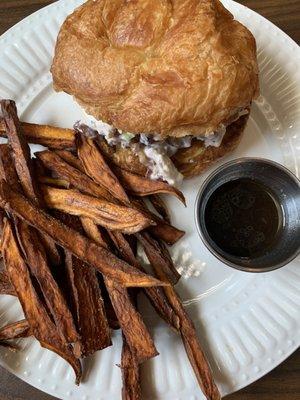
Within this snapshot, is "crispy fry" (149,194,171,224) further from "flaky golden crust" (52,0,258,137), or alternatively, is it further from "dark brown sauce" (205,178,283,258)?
"flaky golden crust" (52,0,258,137)

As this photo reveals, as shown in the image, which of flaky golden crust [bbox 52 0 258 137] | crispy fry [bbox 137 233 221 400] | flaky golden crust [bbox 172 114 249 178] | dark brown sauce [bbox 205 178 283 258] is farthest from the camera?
flaky golden crust [bbox 172 114 249 178]

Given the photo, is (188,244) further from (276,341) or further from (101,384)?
(101,384)

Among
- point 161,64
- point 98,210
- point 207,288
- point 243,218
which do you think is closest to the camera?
point 161,64

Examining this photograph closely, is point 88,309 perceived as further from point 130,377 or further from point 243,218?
point 243,218

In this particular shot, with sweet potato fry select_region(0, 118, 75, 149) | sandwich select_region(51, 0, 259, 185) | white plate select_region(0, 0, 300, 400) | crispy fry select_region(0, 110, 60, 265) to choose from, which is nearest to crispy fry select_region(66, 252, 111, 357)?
crispy fry select_region(0, 110, 60, 265)

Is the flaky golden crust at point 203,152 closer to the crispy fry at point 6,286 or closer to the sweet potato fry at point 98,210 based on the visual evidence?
the sweet potato fry at point 98,210

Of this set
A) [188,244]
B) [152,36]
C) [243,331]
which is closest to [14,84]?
[152,36]

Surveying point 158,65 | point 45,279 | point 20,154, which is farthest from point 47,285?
point 158,65
